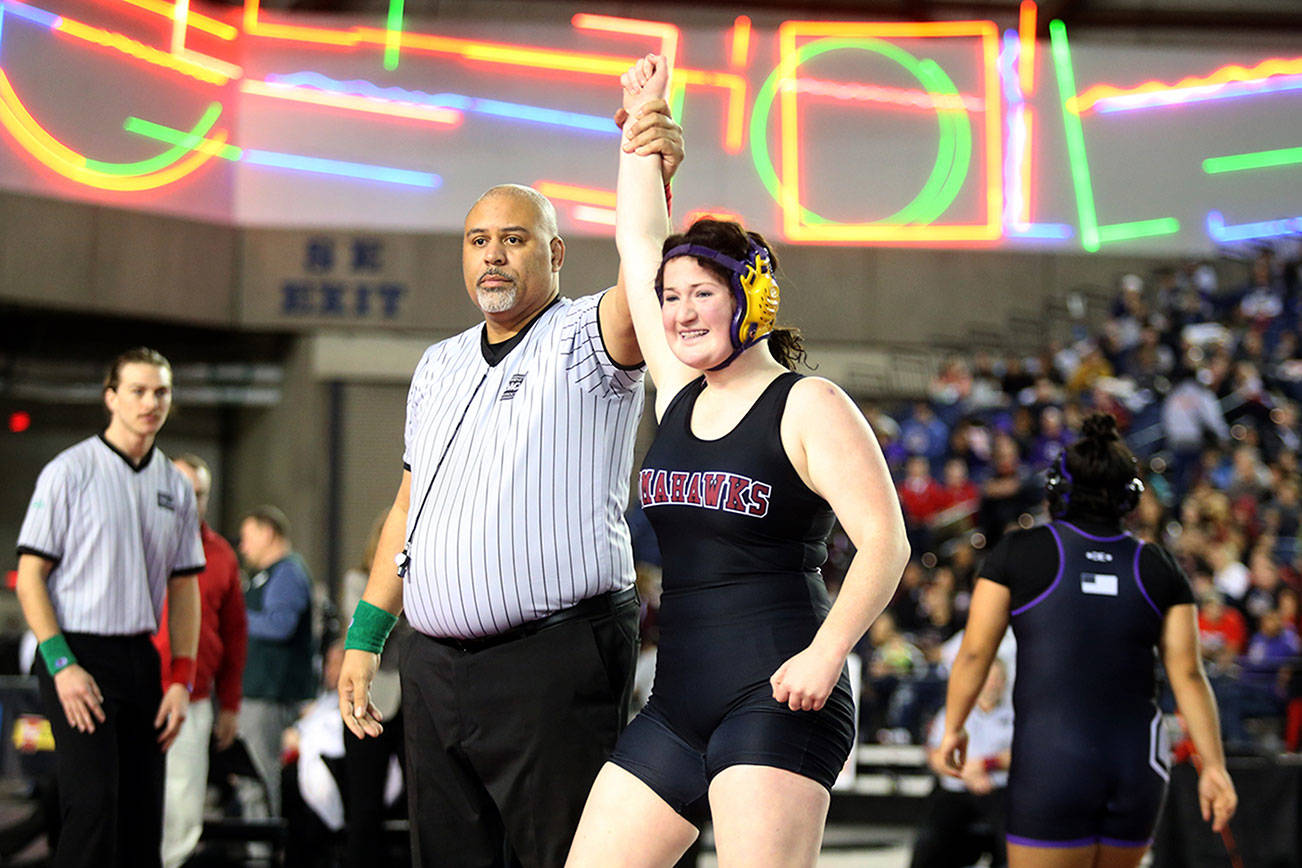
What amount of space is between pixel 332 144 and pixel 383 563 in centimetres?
1587

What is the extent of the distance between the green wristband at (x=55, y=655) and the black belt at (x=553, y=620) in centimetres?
192

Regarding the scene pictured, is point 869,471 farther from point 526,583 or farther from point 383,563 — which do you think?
point 383,563

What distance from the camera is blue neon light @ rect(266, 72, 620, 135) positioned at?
18969 mm

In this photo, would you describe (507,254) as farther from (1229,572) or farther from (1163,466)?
(1163,466)

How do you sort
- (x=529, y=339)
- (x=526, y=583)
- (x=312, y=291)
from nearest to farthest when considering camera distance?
(x=526, y=583) < (x=529, y=339) < (x=312, y=291)

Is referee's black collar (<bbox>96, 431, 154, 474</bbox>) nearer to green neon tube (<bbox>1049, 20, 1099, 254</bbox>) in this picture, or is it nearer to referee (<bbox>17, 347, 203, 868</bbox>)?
referee (<bbox>17, 347, 203, 868</bbox>)

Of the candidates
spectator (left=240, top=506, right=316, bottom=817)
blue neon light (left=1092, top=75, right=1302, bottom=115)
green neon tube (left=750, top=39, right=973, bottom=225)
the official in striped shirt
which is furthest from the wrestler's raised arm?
blue neon light (left=1092, top=75, right=1302, bottom=115)

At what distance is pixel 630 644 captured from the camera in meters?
3.61

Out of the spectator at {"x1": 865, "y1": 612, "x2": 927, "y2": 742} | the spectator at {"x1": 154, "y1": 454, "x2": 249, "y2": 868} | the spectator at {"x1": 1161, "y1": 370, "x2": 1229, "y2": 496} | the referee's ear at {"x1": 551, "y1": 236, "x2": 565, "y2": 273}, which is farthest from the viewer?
the spectator at {"x1": 1161, "y1": 370, "x2": 1229, "y2": 496}

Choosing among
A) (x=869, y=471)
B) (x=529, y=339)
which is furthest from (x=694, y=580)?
(x=529, y=339)

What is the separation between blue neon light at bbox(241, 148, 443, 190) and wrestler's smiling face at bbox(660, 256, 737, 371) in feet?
54.3

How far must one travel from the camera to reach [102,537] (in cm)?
510

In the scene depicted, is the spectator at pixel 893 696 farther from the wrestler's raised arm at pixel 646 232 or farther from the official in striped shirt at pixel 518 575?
the wrestler's raised arm at pixel 646 232

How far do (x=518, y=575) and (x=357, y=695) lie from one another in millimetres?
544
